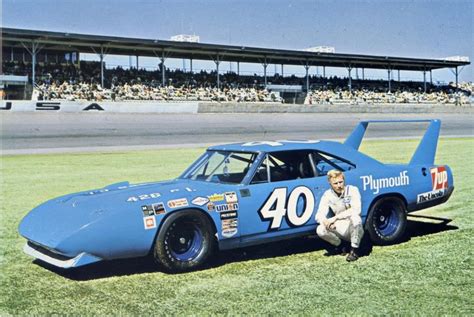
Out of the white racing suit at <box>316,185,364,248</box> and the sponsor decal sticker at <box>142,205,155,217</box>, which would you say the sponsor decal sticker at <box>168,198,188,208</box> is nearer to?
the sponsor decal sticker at <box>142,205,155,217</box>

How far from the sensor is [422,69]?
2279 inches

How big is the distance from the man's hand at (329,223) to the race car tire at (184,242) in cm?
113

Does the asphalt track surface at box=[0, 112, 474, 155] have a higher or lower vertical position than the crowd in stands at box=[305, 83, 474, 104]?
lower

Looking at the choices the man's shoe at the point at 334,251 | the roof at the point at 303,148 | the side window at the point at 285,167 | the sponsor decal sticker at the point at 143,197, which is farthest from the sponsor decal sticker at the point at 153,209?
the man's shoe at the point at 334,251

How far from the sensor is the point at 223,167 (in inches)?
239

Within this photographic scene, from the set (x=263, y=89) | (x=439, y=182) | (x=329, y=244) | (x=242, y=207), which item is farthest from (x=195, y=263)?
(x=263, y=89)

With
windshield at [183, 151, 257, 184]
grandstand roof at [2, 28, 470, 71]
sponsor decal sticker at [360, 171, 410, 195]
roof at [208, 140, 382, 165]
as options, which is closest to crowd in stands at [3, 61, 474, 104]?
grandstand roof at [2, 28, 470, 71]

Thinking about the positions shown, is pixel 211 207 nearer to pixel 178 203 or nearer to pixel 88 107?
pixel 178 203

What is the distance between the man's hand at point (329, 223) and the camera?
5617 millimetres

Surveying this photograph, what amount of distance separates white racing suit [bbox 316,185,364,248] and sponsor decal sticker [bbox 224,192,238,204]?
88 cm

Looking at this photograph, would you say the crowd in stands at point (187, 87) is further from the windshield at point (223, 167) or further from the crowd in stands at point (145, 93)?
the windshield at point (223, 167)

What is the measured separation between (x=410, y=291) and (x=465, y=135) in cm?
A: 3004

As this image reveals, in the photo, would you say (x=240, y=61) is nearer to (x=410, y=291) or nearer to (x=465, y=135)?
(x=465, y=135)

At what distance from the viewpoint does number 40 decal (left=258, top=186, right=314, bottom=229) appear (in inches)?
220
